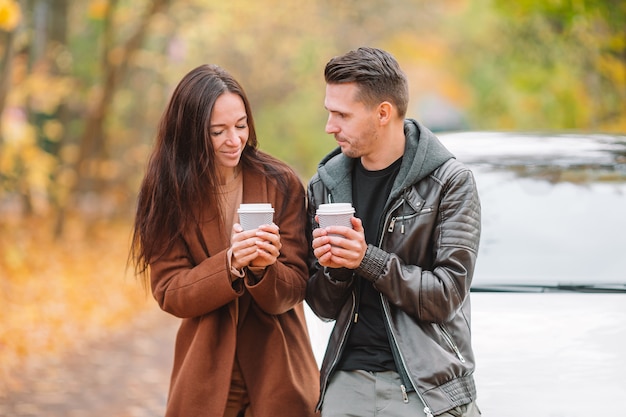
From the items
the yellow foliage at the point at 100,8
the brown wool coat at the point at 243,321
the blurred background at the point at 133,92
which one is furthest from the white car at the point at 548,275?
the yellow foliage at the point at 100,8

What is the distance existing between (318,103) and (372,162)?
21.0 m

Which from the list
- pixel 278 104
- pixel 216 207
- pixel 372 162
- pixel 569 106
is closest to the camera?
pixel 372 162

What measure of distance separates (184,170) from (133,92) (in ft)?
57.0

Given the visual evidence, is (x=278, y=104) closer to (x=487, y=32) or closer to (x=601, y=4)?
(x=487, y=32)

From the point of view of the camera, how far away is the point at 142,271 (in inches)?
141

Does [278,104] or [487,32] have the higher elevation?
[487,32]

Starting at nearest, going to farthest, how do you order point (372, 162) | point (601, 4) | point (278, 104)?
point (372, 162)
point (601, 4)
point (278, 104)

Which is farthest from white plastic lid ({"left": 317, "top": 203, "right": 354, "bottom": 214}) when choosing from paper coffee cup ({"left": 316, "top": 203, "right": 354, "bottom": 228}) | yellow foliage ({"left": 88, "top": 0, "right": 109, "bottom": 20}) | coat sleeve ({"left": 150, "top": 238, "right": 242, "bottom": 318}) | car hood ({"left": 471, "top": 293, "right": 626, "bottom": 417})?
yellow foliage ({"left": 88, "top": 0, "right": 109, "bottom": 20})

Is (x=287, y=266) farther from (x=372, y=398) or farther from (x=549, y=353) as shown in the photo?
(x=549, y=353)

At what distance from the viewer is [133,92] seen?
20547 mm

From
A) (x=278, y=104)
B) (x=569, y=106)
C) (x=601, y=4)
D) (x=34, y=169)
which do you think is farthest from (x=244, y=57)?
(x=601, y=4)

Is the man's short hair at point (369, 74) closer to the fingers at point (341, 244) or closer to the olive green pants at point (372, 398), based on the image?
the fingers at point (341, 244)

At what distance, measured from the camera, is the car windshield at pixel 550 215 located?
4.32m

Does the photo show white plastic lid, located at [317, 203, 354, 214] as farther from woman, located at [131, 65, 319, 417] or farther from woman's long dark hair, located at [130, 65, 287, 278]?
woman's long dark hair, located at [130, 65, 287, 278]
